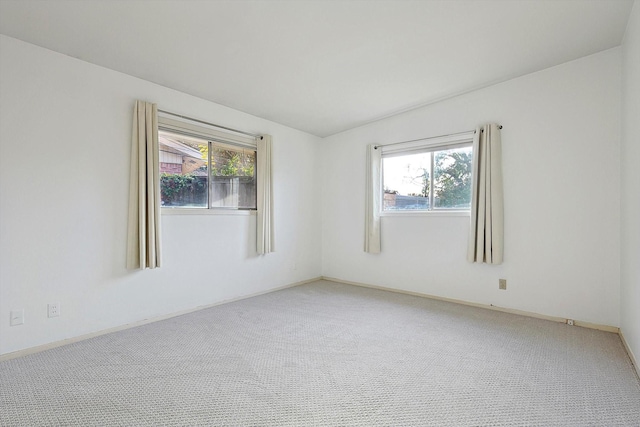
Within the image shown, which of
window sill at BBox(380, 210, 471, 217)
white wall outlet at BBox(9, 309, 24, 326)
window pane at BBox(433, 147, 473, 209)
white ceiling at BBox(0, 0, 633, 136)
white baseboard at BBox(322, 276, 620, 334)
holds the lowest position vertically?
white baseboard at BBox(322, 276, 620, 334)

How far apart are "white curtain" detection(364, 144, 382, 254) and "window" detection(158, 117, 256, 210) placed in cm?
169

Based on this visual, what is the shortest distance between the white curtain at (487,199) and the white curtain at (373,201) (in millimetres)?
1338

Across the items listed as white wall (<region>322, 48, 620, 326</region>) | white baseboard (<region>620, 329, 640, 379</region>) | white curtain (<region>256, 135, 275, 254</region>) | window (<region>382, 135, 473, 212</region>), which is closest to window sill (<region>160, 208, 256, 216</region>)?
white curtain (<region>256, 135, 275, 254</region>)

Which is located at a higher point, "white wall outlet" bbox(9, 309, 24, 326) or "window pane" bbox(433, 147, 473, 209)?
"window pane" bbox(433, 147, 473, 209)

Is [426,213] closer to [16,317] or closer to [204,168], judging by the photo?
[204,168]

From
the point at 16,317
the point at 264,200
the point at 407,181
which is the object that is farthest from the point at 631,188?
the point at 16,317

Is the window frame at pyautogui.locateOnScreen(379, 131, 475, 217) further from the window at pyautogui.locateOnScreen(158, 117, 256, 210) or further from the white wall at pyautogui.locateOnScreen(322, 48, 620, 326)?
the window at pyautogui.locateOnScreen(158, 117, 256, 210)

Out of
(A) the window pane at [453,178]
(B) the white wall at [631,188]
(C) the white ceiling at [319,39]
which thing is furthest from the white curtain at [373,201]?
(B) the white wall at [631,188]

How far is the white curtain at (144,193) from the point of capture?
296 centimetres

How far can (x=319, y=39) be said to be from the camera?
255 cm

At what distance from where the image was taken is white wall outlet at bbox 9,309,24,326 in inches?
92.1

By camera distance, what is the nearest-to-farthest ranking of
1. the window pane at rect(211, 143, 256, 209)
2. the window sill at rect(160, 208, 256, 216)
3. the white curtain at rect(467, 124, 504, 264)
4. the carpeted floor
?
the carpeted floor < the window sill at rect(160, 208, 256, 216) < the white curtain at rect(467, 124, 504, 264) < the window pane at rect(211, 143, 256, 209)

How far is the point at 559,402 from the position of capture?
1.75m

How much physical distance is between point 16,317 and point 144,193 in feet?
4.38
